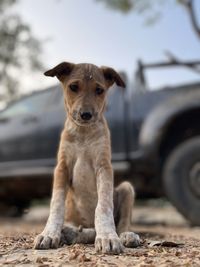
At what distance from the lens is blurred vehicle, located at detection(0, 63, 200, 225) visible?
690 cm

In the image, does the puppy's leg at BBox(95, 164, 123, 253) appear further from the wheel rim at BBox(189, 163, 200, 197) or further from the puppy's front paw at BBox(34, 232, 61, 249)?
the wheel rim at BBox(189, 163, 200, 197)

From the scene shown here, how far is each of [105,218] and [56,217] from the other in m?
0.35

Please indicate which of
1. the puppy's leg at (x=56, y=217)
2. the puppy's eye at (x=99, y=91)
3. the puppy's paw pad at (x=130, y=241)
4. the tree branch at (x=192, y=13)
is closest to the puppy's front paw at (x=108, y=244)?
the puppy's paw pad at (x=130, y=241)

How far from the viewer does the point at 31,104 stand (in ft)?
28.6

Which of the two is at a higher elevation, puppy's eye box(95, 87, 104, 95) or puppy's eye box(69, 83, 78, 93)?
puppy's eye box(69, 83, 78, 93)

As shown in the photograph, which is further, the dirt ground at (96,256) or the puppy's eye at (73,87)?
the puppy's eye at (73,87)

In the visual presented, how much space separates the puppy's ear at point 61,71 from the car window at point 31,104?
431 cm

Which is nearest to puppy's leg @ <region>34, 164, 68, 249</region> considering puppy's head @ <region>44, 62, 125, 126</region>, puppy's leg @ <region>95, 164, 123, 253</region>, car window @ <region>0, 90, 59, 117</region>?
puppy's leg @ <region>95, 164, 123, 253</region>

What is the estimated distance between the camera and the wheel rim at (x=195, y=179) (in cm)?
684

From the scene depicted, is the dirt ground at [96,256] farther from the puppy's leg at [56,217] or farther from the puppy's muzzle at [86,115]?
the puppy's muzzle at [86,115]

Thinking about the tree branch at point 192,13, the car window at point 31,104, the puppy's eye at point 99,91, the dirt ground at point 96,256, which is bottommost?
the dirt ground at point 96,256

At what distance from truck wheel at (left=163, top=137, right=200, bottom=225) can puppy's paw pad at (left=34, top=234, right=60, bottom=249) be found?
3.52 m

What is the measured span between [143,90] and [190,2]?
622 centimetres

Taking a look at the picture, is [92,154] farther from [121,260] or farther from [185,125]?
[185,125]
